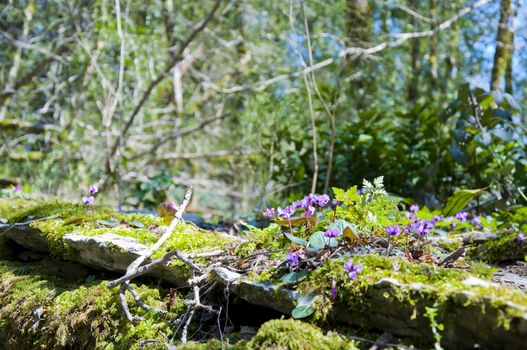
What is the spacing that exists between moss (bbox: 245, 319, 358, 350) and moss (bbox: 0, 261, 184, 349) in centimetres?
42

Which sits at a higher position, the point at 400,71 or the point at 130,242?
the point at 400,71

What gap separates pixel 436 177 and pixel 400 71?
538cm

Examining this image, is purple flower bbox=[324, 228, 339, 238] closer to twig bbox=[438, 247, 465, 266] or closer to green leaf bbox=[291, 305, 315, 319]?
green leaf bbox=[291, 305, 315, 319]

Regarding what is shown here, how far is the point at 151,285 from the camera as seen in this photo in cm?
195

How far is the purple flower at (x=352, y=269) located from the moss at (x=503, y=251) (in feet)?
3.75

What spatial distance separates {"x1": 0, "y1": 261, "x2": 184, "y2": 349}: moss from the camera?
1.70m

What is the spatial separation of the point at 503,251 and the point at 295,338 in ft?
4.81

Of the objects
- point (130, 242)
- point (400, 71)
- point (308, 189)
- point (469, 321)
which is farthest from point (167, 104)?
point (469, 321)

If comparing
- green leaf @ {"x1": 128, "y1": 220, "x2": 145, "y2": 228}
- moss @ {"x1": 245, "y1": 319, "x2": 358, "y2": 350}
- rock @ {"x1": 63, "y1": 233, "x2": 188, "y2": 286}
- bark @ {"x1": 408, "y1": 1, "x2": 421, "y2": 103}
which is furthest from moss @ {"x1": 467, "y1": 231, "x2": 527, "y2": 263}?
bark @ {"x1": 408, "y1": 1, "x2": 421, "y2": 103}

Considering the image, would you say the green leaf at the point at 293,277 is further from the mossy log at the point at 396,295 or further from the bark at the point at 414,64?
the bark at the point at 414,64

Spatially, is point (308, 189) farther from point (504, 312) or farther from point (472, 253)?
point (504, 312)

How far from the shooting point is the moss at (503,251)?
2.28 metres

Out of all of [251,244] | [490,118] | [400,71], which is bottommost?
[251,244]

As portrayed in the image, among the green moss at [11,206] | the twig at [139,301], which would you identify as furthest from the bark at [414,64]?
the twig at [139,301]
